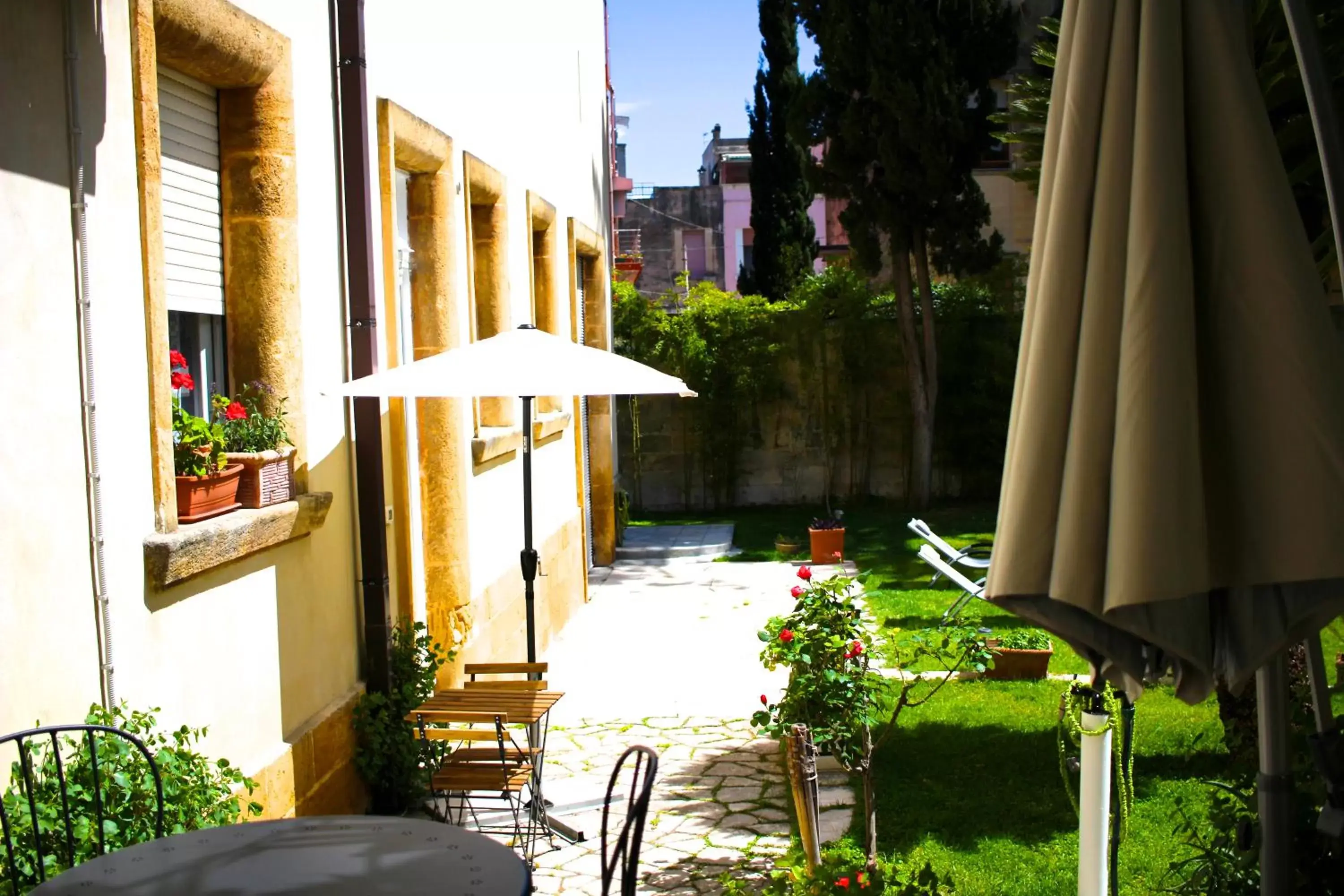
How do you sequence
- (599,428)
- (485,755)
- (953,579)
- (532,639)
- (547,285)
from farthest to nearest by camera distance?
(599,428), (547,285), (953,579), (532,639), (485,755)

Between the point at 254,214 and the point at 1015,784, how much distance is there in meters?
4.37

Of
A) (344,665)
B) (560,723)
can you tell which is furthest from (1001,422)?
(344,665)

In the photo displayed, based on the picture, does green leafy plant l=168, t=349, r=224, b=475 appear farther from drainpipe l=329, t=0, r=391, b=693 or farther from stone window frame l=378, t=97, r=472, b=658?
stone window frame l=378, t=97, r=472, b=658

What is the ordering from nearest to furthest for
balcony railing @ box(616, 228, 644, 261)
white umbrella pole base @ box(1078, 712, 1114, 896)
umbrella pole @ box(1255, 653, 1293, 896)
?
1. umbrella pole @ box(1255, 653, 1293, 896)
2. white umbrella pole base @ box(1078, 712, 1114, 896)
3. balcony railing @ box(616, 228, 644, 261)

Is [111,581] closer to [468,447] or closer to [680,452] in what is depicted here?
[468,447]

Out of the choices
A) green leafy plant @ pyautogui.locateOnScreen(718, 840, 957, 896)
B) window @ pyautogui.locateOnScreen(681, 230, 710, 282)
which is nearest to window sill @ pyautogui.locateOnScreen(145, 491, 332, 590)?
green leafy plant @ pyautogui.locateOnScreen(718, 840, 957, 896)

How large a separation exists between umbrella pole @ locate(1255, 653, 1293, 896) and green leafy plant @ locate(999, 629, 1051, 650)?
6.11 metres

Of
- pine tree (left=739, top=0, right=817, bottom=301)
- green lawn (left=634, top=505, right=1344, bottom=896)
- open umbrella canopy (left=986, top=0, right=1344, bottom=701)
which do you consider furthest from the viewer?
pine tree (left=739, top=0, right=817, bottom=301)

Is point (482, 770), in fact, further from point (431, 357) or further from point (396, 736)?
point (431, 357)

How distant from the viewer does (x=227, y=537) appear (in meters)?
4.84

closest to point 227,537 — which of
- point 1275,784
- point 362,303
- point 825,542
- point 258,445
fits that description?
point 258,445

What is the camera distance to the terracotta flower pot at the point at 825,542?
14602mm

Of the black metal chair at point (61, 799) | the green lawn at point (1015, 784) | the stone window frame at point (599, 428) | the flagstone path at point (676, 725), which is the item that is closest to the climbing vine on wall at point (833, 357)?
the stone window frame at point (599, 428)

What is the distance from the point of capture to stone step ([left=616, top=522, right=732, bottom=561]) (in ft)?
51.5
